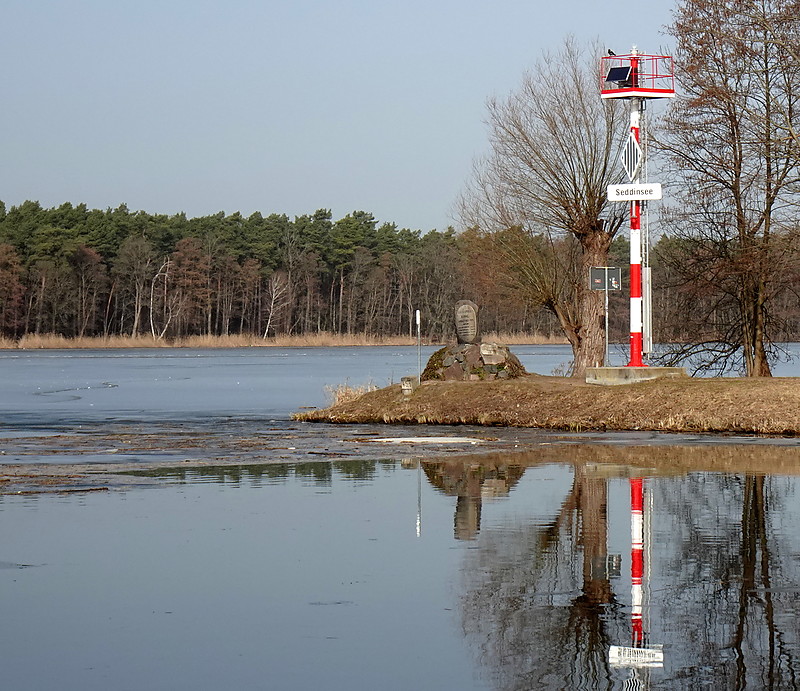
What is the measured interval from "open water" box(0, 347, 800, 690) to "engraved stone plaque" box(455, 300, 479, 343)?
→ 1309cm

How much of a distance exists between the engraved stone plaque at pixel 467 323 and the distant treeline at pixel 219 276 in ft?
296

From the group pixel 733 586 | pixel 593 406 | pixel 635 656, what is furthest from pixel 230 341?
pixel 635 656

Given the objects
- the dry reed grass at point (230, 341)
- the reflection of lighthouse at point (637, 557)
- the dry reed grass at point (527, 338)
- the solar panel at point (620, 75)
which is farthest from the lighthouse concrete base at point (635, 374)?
the dry reed grass at point (527, 338)

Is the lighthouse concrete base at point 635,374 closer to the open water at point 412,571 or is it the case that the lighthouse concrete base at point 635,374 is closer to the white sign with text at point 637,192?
the white sign with text at point 637,192

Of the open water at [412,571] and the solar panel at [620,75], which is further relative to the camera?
the solar panel at [620,75]

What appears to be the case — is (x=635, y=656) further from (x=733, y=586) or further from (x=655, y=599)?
(x=733, y=586)

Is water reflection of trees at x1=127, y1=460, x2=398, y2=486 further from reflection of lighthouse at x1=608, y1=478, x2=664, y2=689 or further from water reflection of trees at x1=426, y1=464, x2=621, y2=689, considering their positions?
reflection of lighthouse at x1=608, y1=478, x2=664, y2=689

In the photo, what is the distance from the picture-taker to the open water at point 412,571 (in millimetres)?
7895

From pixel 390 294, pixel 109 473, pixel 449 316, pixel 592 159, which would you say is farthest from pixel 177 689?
pixel 390 294

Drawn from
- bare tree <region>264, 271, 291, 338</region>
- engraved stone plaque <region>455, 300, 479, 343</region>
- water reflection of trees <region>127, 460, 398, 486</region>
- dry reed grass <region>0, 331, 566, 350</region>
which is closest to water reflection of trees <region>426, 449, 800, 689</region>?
water reflection of trees <region>127, 460, 398, 486</region>

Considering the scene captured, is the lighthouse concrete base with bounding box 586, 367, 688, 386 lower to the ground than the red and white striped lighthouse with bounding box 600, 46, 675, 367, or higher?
lower

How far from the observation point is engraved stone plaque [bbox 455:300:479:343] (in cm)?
3572

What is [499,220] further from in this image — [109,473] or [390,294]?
[390,294]

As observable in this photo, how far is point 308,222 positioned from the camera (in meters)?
150
